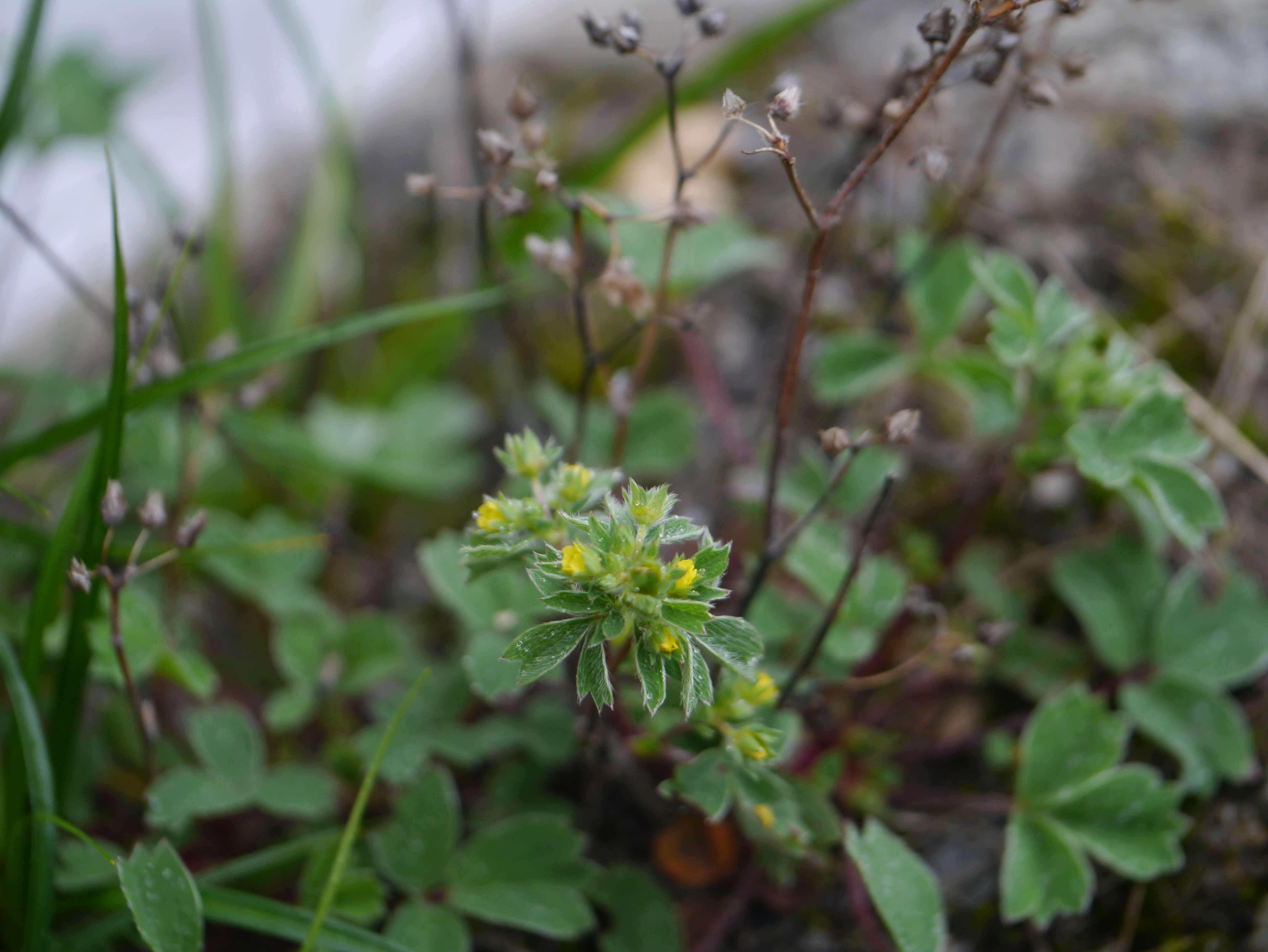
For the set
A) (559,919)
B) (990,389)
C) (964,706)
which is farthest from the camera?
(964,706)

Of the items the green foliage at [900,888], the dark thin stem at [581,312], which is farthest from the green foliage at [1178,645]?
the dark thin stem at [581,312]

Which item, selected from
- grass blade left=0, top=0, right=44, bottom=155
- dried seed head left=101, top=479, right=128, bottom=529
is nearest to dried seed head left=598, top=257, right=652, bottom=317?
dried seed head left=101, top=479, right=128, bottom=529

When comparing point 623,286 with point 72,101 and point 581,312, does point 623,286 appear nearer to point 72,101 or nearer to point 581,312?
point 581,312

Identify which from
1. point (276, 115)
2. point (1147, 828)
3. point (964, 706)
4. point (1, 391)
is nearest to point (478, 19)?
point (276, 115)

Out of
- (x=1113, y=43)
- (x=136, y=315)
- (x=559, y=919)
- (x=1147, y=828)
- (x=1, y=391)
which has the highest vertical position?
(x=1113, y=43)

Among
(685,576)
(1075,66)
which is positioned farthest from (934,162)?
(685,576)

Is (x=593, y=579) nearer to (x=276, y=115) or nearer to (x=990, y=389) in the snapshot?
(x=990, y=389)

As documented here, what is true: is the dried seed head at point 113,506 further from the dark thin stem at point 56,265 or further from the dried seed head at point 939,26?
the dried seed head at point 939,26
